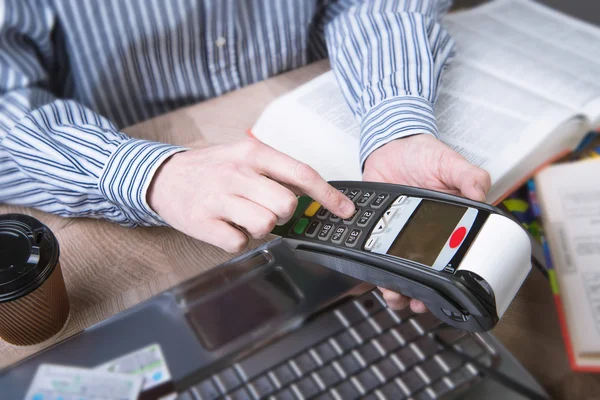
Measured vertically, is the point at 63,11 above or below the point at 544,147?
above

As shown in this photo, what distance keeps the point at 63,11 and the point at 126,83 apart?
0.38 ft

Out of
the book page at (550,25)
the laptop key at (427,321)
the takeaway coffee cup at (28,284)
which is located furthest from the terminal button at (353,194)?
the book page at (550,25)

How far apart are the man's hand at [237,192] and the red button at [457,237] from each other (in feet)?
0.26

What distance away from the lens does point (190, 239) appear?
479mm

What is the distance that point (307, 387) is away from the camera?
38 centimetres

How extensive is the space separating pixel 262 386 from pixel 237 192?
0.15m

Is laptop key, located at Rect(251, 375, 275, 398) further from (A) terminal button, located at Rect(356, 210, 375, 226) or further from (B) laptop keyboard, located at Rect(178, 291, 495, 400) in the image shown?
(A) terminal button, located at Rect(356, 210, 375, 226)

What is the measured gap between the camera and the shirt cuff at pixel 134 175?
1.48 ft

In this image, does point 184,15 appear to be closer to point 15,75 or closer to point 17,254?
point 15,75

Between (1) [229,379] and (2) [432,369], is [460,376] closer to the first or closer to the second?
(2) [432,369]

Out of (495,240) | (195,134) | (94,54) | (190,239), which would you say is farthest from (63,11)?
(495,240)

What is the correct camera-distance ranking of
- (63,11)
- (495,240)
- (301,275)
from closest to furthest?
(495,240)
(301,275)
(63,11)

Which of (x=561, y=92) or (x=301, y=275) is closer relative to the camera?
(x=301, y=275)

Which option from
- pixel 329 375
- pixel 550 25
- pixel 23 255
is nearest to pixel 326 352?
pixel 329 375
